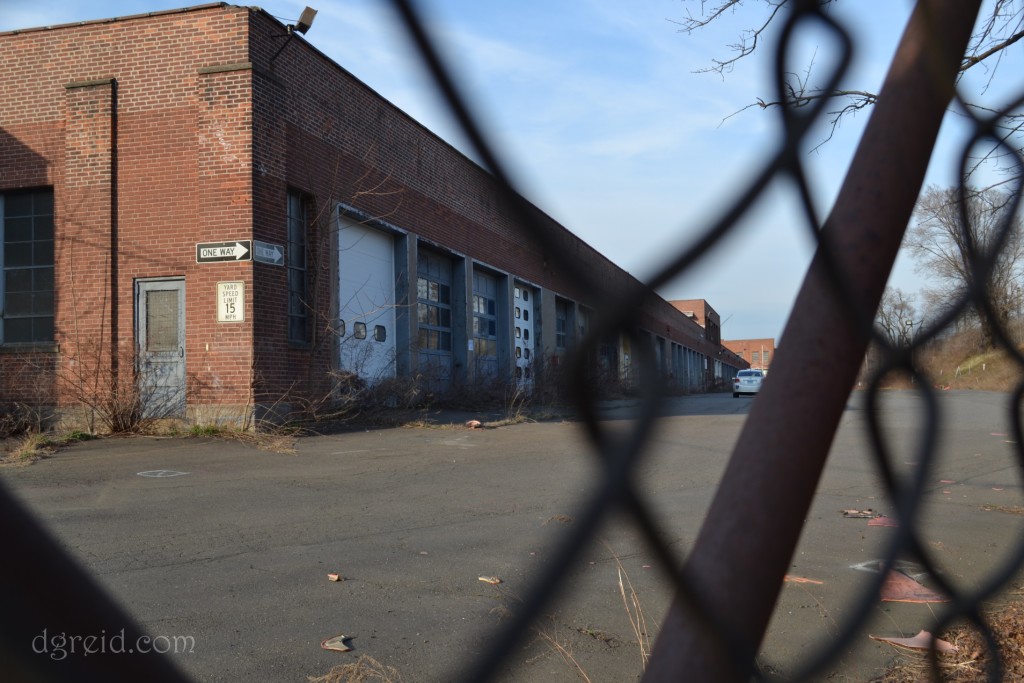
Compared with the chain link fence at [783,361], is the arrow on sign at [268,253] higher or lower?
higher

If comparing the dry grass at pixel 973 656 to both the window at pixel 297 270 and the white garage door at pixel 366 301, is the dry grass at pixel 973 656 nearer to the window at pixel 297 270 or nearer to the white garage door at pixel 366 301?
the window at pixel 297 270

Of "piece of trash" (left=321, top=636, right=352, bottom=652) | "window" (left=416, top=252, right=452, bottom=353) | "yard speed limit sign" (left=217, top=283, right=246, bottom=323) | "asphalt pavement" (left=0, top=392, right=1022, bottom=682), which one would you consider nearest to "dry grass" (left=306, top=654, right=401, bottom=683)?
"asphalt pavement" (left=0, top=392, right=1022, bottom=682)

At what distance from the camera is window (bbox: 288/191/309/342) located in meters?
12.7

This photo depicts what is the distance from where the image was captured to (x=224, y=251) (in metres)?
11.5

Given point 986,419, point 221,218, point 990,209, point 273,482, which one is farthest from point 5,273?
point 986,419

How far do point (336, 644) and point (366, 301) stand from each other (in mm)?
12491

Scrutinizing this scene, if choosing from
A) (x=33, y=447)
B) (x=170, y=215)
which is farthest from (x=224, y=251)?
(x=33, y=447)

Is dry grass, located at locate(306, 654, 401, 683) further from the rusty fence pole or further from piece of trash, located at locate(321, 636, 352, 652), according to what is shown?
the rusty fence pole

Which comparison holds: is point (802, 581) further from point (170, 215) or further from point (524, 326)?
point (524, 326)

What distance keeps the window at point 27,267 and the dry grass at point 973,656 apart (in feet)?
43.0

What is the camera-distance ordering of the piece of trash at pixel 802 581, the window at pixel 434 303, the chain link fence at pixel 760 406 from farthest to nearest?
the window at pixel 434 303
the piece of trash at pixel 802 581
the chain link fence at pixel 760 406

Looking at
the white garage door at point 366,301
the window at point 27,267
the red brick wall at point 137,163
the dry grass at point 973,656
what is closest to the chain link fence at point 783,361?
the dry grass at point 973,656

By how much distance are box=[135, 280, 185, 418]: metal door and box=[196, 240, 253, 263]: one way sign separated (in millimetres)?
656

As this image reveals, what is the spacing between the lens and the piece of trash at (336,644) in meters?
2.95
